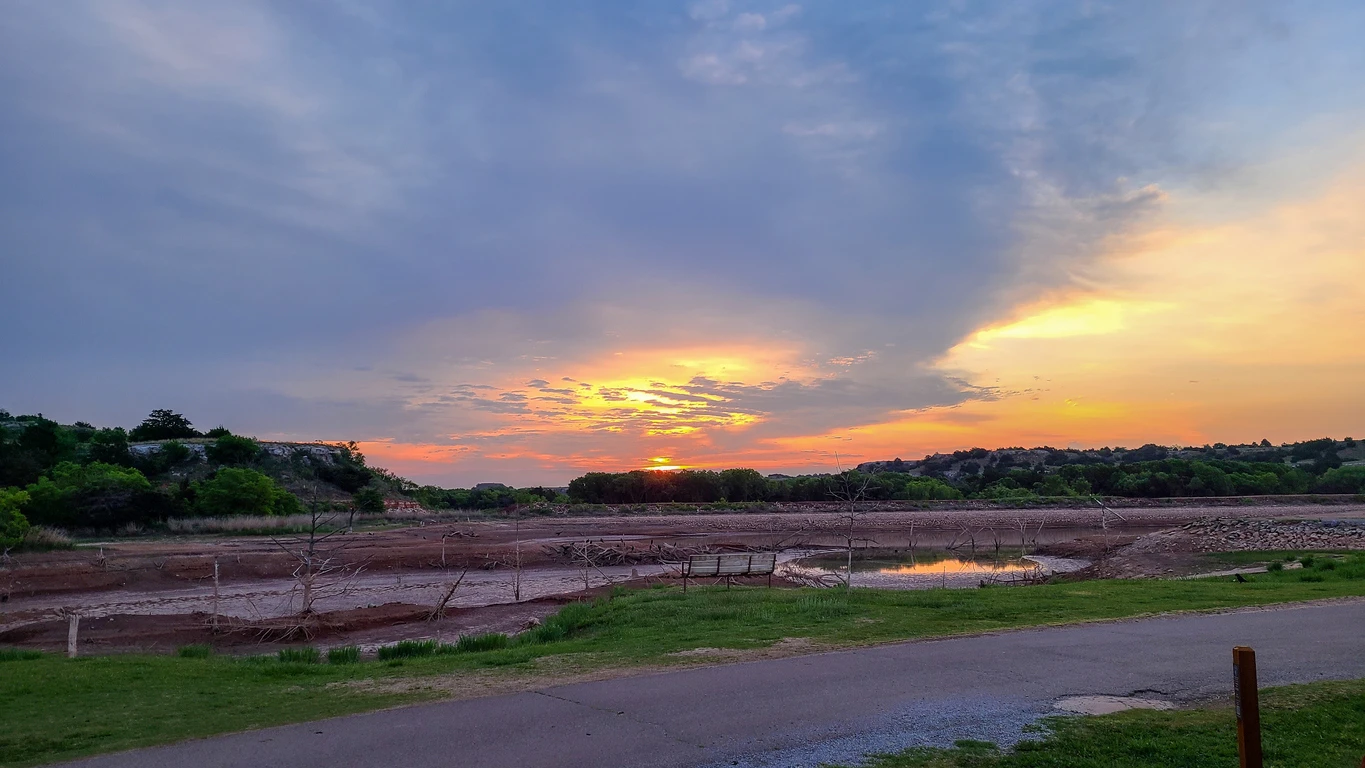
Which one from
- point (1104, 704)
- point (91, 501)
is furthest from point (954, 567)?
point (91, 501)

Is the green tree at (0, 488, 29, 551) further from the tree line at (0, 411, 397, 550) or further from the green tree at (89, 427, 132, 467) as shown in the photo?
the green tree at (89, 427, 132, 467)

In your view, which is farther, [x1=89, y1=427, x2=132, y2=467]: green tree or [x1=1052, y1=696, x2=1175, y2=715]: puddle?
[x1=89, y1=427, x2=132, y2=467]: green tree

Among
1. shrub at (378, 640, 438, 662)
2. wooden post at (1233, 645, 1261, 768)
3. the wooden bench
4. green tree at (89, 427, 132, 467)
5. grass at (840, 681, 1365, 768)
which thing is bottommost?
shrub at (378, 640, 438, 662)

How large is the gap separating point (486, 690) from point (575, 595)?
18305 mm

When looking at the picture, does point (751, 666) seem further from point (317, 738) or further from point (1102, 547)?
point (1102, 547)

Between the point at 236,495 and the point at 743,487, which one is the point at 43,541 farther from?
the point at 743,487

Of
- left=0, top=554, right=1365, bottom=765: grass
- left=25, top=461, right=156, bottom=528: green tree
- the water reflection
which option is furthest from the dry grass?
left=0, top=554, right=1365, bottom=765: grass

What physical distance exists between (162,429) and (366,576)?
3324 inches

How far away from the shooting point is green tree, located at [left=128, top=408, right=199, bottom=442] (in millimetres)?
98062

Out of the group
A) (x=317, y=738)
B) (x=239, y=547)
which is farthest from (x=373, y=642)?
→ (x=239, y=547)

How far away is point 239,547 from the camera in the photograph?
44.8m

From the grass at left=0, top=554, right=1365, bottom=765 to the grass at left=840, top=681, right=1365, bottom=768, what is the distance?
15.4 ft

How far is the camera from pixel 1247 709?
4055mm

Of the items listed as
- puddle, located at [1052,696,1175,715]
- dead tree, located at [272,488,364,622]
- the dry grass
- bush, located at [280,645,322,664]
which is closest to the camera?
puddle, located at [1052,696,1175,715]
